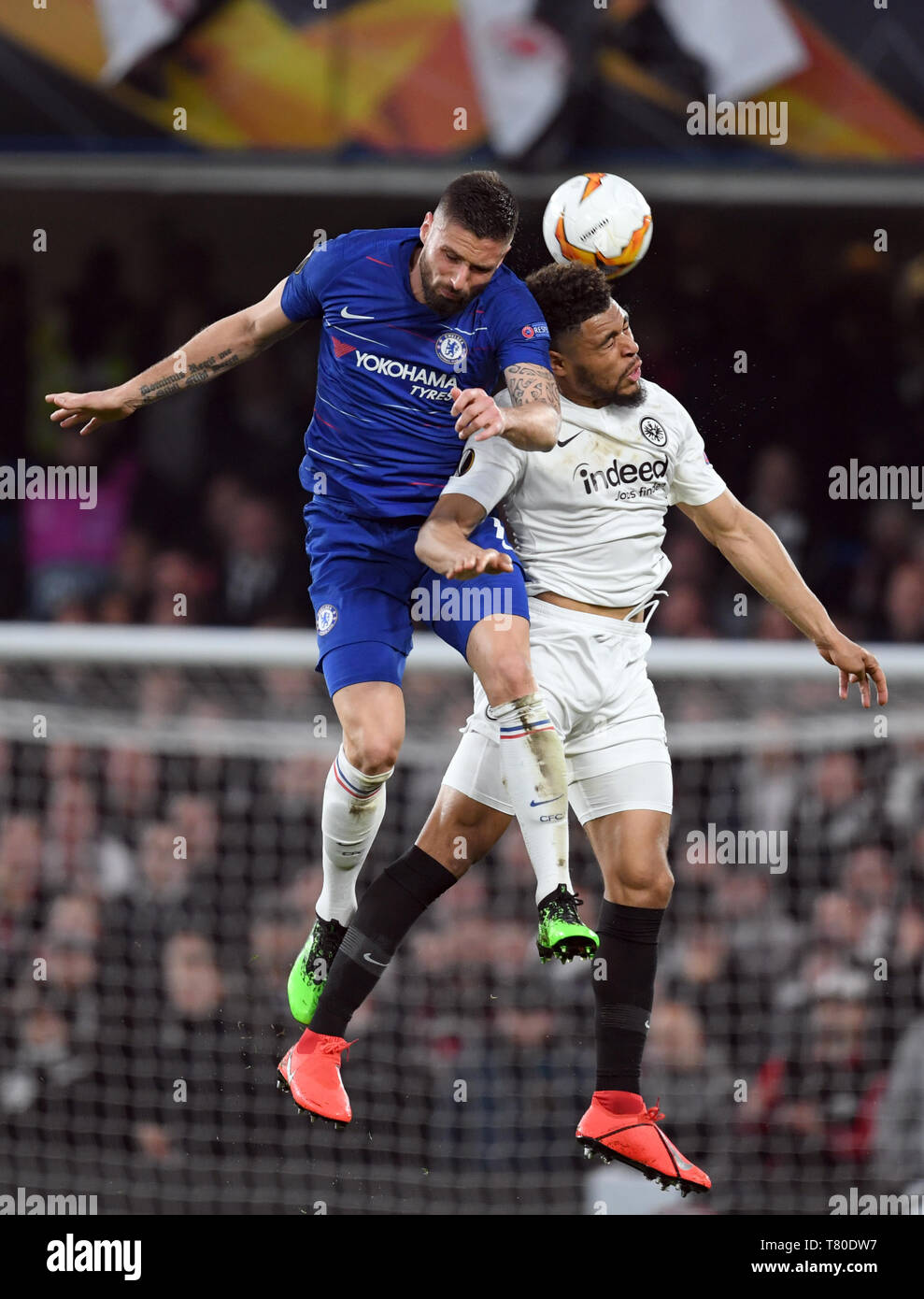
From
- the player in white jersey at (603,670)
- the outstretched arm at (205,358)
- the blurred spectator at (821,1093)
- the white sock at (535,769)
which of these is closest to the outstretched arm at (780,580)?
the player in white jersey at (603,670)

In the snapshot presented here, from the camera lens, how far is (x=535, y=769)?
4918 millimetres

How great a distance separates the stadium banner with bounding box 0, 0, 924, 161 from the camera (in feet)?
31.1

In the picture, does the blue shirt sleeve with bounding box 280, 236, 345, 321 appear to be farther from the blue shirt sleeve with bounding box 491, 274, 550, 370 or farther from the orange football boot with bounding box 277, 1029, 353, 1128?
the orange football boot with bounding box 277, 1029, 353, 1128

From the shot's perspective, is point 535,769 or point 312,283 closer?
point 535,769

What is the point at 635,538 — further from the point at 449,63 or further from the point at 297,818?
the point at 449,63

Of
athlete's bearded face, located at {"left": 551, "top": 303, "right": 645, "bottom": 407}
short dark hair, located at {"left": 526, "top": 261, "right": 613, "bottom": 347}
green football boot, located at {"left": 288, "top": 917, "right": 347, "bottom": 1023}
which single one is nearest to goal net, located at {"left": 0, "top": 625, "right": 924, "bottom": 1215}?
green football boot, located at {"left": 288, "top": 917, "right": 347, "bottom": 1023}

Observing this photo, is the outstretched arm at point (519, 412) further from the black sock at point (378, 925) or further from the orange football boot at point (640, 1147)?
the orange football boot at point (640, 1147)

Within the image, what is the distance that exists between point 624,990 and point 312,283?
2.31 metres

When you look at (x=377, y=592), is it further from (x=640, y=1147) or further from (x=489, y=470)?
(x=640, y=1147)

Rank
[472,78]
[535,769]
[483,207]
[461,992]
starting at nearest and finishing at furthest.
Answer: [483,207]
[535,769]
[461,992]
[472,78]

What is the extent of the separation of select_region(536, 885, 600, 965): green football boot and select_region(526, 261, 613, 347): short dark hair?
169 cm

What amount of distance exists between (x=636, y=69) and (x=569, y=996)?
4.99 m

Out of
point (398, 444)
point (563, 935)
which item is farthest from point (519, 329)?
point (563, 935)

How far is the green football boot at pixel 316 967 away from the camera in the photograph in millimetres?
5617
